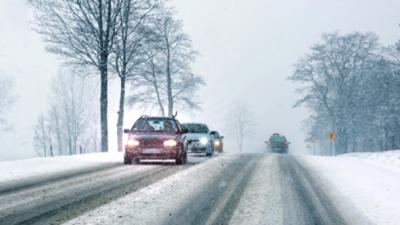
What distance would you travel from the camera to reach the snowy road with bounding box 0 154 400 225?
7.67 meters

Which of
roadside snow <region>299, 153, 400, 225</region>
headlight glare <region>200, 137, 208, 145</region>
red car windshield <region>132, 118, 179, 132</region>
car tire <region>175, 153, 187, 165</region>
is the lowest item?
roadside snow <region>299, 153, 400, 225</region>

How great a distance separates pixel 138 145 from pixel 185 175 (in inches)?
192

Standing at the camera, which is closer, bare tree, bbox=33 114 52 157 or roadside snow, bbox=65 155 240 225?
A: roadside snow, bbox=65 155 240 225

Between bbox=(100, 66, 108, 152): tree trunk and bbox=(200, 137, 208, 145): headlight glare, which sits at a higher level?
bbox=(100, 66, 108, 152): tree trunk

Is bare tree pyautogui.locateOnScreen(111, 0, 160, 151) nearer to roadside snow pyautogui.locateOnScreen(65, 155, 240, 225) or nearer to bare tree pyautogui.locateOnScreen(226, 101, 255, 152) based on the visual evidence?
roadside snow pyautogui.locateOnScreen(65, 155, 240, 225)

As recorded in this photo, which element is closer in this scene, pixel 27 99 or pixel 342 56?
pixel 342 56

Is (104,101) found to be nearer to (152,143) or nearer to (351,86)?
(152,143)

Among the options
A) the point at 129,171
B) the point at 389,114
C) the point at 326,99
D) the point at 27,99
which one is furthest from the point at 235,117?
the point at 129,171

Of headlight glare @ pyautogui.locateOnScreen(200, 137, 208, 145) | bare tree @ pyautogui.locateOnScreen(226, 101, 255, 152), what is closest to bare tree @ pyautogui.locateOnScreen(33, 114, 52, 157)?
bare tree @ pyautogui.locateOnScreen(226, 101, 255, 152)

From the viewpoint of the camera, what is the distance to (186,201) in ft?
30.8

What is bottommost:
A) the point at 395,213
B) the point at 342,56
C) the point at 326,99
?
the point at 395,213

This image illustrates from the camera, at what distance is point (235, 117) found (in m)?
107

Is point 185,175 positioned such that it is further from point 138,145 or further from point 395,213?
point 395,213

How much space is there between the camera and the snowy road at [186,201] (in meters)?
7.67
